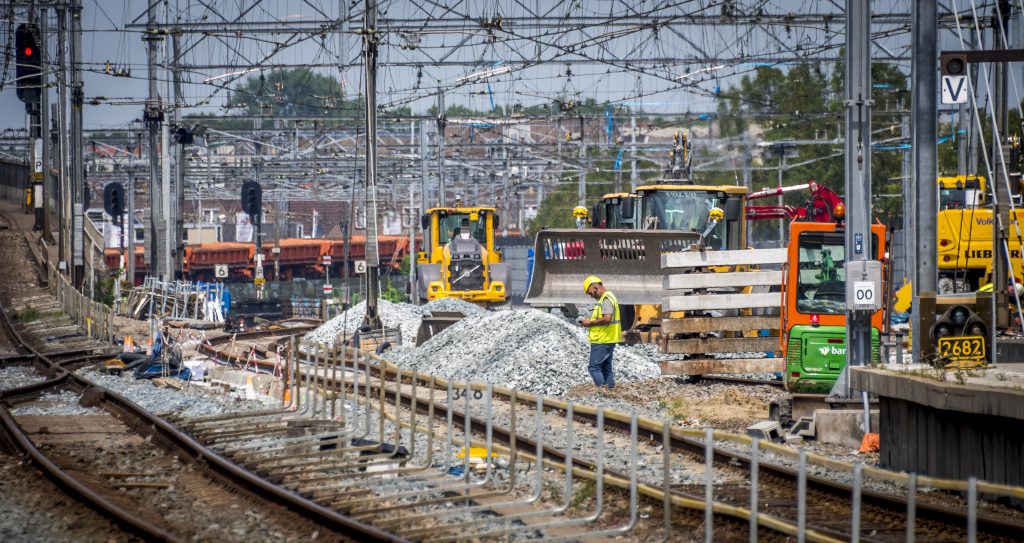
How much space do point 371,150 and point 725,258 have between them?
434 inches

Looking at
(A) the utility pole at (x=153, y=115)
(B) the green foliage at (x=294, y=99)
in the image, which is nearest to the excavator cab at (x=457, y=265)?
(B) the green foliage at (x=294, y=99)

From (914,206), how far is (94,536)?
9456 millimetres

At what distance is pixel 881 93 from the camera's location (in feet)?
175

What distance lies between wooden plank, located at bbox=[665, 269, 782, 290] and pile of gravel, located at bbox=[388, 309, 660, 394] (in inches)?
80.2

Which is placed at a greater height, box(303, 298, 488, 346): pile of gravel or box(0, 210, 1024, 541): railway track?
box(303, 298, 488, 346): pile of gravel

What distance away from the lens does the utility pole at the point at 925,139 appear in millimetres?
15195

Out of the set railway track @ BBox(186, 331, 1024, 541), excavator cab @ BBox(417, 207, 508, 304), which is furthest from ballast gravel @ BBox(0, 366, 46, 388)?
excavator cab @ BBox(417, 207, 508, 304)

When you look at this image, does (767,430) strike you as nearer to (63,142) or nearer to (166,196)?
(166,196)

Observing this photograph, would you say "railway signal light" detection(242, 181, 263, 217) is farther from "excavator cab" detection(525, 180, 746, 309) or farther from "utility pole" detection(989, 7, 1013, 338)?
"utility pole" detection(989, 7, 1013, 338)

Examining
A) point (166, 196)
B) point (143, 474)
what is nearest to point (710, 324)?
point (143, 474)

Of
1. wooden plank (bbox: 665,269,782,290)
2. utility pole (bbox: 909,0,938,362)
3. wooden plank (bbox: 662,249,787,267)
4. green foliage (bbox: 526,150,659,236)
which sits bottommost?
wooden plank (bbox: 665,269,782,290)

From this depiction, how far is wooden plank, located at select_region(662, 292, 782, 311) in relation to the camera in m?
21.1

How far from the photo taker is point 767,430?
15.1m

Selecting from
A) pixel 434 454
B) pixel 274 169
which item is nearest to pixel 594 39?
pixel 434 454
